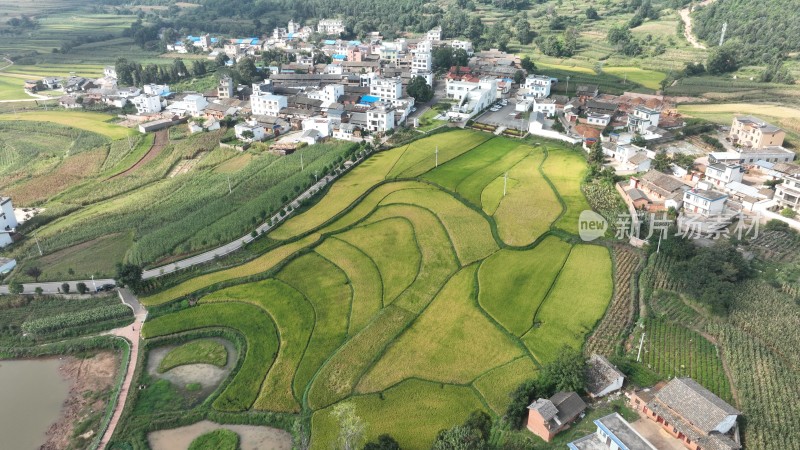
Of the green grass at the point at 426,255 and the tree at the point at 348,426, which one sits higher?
the green grass at the point at 426,255

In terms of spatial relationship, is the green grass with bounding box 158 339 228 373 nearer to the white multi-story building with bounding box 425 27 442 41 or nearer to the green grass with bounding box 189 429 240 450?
the green grass with bounding box 189 429 240 450

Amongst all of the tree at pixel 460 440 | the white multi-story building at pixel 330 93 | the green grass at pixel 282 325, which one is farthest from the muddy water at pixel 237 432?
the white multi-story building at pixel 330 93

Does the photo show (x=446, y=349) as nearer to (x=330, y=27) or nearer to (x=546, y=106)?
(x=546, y=106)

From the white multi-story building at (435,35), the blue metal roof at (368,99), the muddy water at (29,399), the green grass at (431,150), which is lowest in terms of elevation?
the muddy water at (29,399)

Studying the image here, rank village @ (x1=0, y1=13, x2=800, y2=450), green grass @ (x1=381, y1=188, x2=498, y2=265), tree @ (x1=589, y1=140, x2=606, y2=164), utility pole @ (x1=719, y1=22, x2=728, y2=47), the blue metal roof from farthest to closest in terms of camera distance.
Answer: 1. utility pole @ (x1=719, y1=22, x2=728, y2=47)
2. the blue metal roof
3. tree @ (x1=589, y1=140, x2=606, y2=164)
4. green grass @ (x1=381, y1=188, x2=498, y2=265)
5. village @ (x1=0, y1=13, x2=800, y2=450)

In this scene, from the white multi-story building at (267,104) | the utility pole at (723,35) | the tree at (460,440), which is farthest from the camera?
the utility pole at (723,35)

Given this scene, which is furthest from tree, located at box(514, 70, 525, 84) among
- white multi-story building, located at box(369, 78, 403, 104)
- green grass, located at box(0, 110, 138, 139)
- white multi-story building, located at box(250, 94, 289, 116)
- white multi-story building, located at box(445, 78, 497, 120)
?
green grass, located at box(0, 110, 138, 139)

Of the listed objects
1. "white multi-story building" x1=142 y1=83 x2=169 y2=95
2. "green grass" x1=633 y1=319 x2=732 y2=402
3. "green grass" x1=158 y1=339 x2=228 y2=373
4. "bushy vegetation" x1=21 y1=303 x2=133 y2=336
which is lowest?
"green grass" x1=158 y1=339 x2=228 y2=373

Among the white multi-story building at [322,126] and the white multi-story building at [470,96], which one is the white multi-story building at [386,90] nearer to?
the white multi-story building at [470,96]
